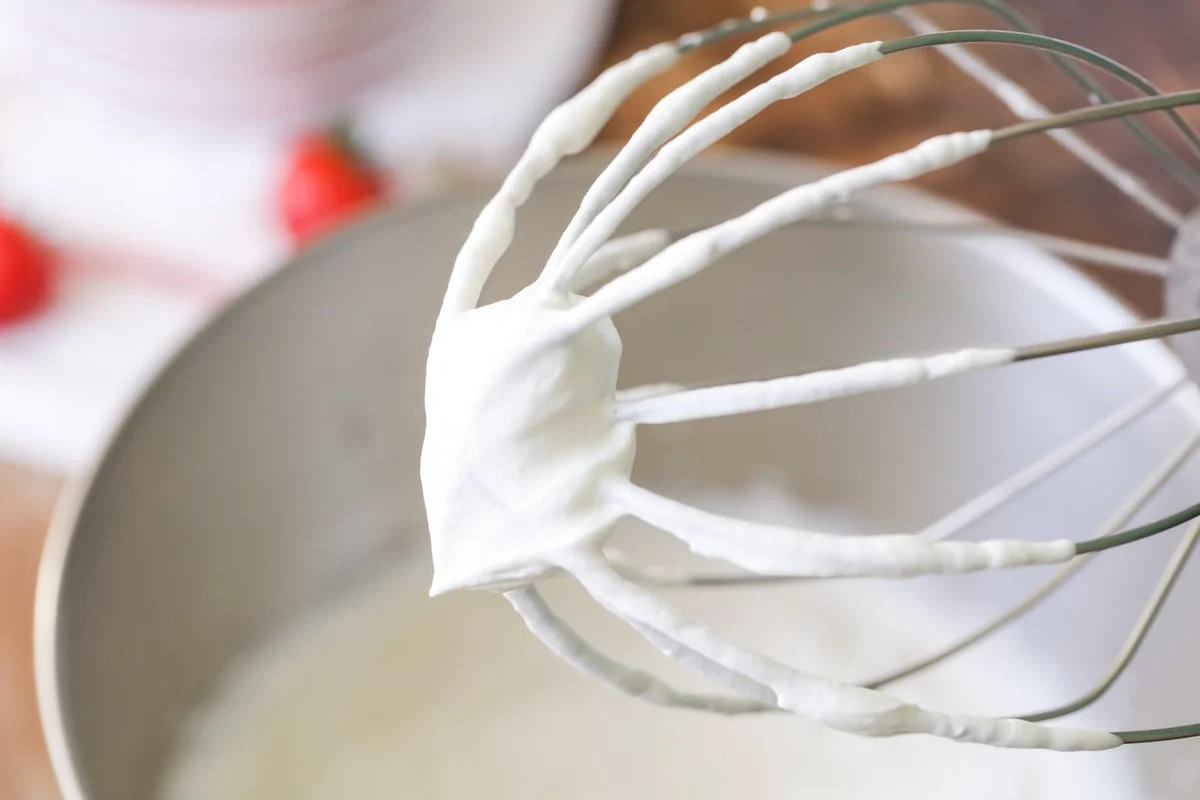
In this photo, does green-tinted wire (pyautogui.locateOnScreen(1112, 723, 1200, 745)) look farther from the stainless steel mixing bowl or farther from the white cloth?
the white cloth

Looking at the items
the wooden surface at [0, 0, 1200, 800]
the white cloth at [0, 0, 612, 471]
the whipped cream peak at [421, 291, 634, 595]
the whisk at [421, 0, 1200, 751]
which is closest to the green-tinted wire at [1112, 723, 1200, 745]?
the whisk at [421, 0, 1200, 751]

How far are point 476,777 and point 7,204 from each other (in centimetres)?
39

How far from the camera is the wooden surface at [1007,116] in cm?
55

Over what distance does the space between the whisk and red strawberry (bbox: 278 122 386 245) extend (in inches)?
12.0

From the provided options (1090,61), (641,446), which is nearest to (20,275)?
(641,446)

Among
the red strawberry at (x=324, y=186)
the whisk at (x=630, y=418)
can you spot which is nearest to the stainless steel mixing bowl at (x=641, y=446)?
the red strawberry at (x=324, y=186)

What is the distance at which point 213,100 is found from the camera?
1.92 ft

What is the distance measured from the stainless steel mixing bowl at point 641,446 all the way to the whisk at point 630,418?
20 cm

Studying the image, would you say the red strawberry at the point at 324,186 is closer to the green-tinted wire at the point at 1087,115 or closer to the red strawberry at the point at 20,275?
the red strawberry at the point at 20,275

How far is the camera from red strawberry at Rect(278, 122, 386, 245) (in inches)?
21.8

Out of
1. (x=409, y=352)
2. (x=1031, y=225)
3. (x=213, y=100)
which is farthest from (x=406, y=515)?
(x=1031, y=225)

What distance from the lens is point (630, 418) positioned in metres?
0.25

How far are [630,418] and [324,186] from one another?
0.36 metres

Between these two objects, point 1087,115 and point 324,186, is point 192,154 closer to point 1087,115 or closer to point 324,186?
point 324,186
